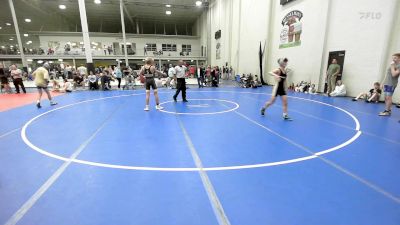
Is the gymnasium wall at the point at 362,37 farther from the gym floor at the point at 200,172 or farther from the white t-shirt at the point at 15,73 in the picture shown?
the white t-shirt at the point at 15,73

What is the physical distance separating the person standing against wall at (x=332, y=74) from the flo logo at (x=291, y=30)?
3418mm

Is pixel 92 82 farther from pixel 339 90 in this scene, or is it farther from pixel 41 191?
pixel 339 90

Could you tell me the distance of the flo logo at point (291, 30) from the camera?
558 inches

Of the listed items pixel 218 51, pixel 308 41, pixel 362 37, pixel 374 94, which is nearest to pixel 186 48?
pixel 218 51

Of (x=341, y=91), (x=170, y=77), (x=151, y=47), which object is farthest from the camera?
(x=151, y=47)

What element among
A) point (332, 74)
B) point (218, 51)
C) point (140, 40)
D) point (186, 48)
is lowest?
point (332, 74)

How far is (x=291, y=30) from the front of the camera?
49.1ft

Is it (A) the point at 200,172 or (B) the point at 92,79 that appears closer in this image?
(A) the point at 200,172

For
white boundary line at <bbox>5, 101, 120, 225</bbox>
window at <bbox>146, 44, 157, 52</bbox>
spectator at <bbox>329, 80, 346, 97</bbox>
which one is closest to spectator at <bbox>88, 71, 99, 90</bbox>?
white boundary line at <bbox>5, 101, 120, 225</bbox>

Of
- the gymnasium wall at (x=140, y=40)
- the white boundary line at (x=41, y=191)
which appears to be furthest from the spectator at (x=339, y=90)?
the gymnasium wall at (x=140, y=40)

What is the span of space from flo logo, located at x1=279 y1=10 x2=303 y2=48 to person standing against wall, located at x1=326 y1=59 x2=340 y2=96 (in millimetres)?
3418

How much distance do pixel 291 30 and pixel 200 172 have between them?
1439cm

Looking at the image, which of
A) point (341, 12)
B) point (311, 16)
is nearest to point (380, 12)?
point (341, 12)

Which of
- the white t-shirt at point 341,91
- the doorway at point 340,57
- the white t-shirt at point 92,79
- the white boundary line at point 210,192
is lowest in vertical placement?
the white boundary line at point 210,192
